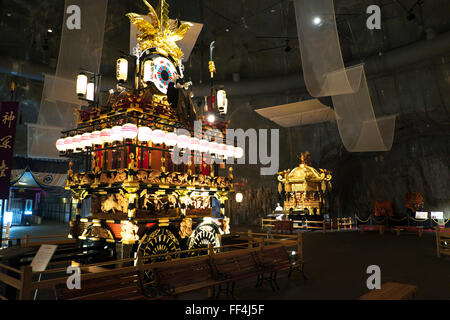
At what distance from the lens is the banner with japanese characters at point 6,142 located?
948 centimetres

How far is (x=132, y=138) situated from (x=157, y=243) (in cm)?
270

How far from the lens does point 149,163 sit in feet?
27.3

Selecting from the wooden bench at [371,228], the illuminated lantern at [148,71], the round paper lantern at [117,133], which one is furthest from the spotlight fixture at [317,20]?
the wooden bench at [371,228]

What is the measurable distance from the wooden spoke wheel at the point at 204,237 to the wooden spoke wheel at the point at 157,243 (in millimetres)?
530

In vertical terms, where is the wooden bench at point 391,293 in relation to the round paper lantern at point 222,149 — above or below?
below

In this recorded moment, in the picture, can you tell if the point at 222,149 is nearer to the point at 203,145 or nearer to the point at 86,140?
the point at 203,145

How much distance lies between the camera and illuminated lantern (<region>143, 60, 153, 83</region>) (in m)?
9.45

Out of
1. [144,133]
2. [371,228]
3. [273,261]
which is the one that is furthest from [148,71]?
[371,228]

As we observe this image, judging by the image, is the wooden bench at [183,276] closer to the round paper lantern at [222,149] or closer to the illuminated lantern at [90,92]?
the round paper lantern at [222,149]

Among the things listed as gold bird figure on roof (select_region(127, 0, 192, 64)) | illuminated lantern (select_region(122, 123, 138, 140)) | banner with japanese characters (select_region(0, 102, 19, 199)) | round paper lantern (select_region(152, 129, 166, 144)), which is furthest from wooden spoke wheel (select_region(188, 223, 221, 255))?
banner with japanese characters (select_region(0, 102, 19, 199))
